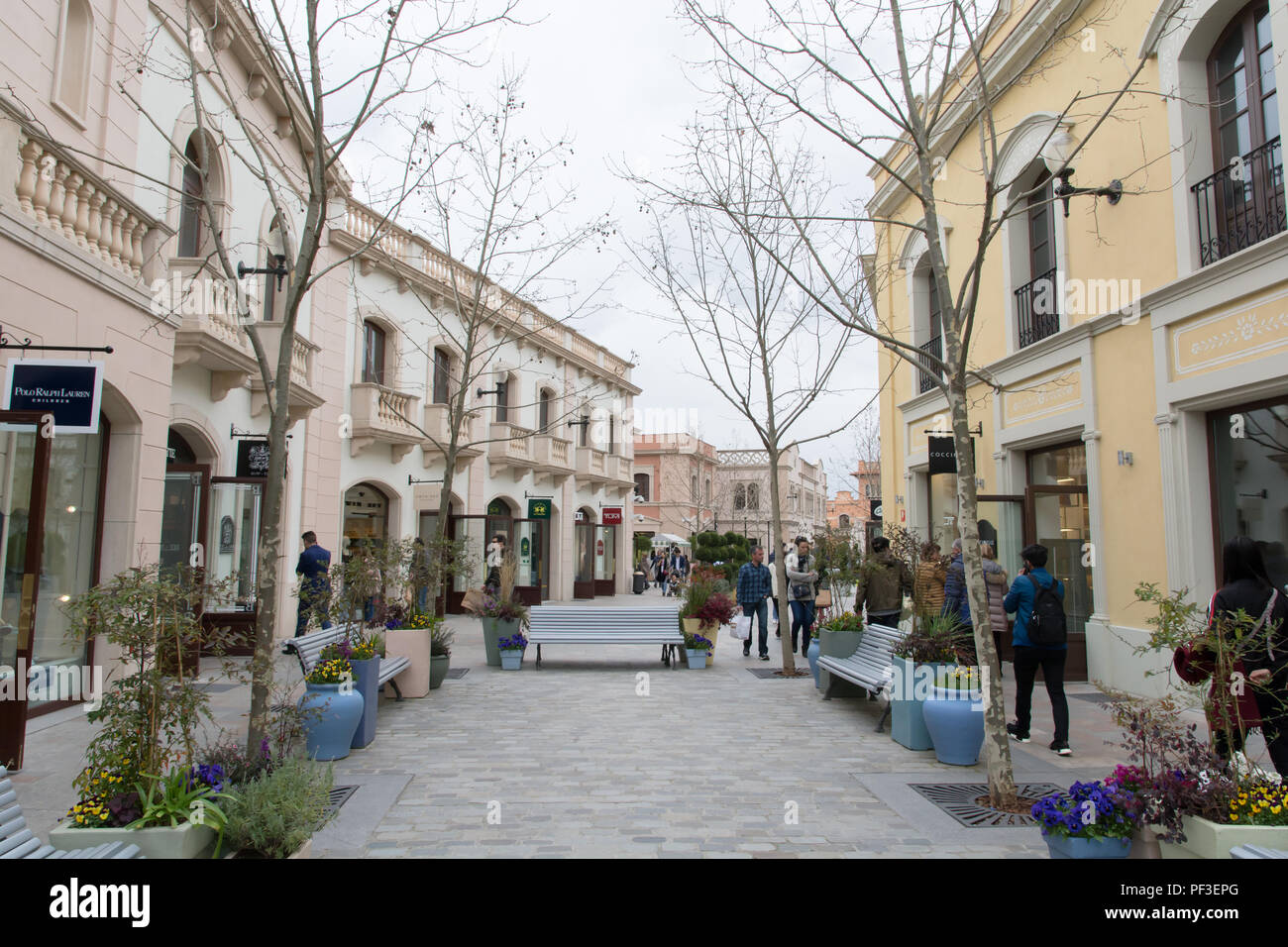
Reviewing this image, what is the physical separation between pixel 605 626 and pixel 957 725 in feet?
22.5

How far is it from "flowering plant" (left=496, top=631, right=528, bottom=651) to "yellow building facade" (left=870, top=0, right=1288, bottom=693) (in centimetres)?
672

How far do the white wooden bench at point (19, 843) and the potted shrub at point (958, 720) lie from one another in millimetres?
5509

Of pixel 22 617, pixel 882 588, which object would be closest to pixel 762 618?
pixel 882 588

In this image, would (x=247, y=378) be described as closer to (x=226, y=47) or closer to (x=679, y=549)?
(x=226, y=47)

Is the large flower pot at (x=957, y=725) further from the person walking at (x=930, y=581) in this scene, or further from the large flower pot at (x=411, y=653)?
the large flower pot at (x=411, y=653)

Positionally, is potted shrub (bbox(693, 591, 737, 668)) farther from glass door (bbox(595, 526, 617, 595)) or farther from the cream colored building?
glass door (bbox(595, 526, 617, 595))

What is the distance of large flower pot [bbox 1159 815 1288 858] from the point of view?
3395mm

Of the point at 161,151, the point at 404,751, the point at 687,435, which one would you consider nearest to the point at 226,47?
the point at 161,151

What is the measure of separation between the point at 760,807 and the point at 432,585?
617 centimetres

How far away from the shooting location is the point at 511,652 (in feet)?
39.7

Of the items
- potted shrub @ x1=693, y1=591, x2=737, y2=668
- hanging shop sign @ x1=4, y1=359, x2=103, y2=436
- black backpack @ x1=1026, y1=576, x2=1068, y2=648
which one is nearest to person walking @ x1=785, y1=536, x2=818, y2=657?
potted shrub @ x1=693, y1=591, x2=737, y2=668

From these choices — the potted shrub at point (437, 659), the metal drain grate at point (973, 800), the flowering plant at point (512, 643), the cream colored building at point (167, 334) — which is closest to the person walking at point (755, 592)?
the flowering plant at point (512, 643)

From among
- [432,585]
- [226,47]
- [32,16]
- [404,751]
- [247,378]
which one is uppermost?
[226,47]

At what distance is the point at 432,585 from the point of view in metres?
10.5
